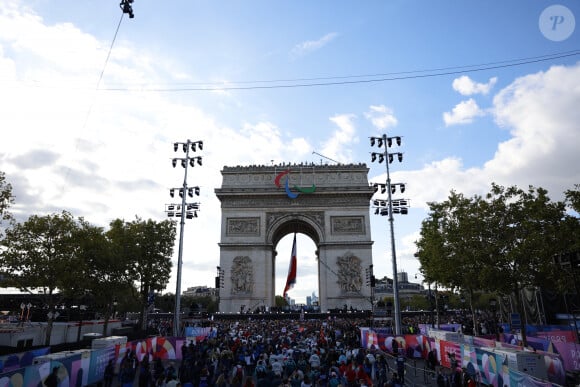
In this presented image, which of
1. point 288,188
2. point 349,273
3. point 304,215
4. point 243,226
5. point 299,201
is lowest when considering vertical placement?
point 349,273

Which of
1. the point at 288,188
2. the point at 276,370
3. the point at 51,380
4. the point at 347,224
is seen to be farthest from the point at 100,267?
the point at 347,224

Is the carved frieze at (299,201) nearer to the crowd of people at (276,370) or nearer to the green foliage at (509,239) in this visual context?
the green foliage at (509,239)

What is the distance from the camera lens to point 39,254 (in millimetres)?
25938

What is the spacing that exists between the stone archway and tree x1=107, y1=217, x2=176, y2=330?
43.5 feet

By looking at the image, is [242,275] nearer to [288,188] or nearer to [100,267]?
[288,188]

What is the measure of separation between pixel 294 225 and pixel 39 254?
33.6 m

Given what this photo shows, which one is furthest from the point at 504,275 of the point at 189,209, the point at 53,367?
the point at 53,367

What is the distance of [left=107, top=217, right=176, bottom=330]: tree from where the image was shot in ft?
113

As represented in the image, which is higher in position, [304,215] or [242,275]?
[304,215]

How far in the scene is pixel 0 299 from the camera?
178ft

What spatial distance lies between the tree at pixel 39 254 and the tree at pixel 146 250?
7.20 m

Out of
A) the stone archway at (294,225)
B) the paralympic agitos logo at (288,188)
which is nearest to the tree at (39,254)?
the stone archway at (294,225)

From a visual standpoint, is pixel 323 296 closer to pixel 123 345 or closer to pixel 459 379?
pixel 123 345

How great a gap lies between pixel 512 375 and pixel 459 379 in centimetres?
174
